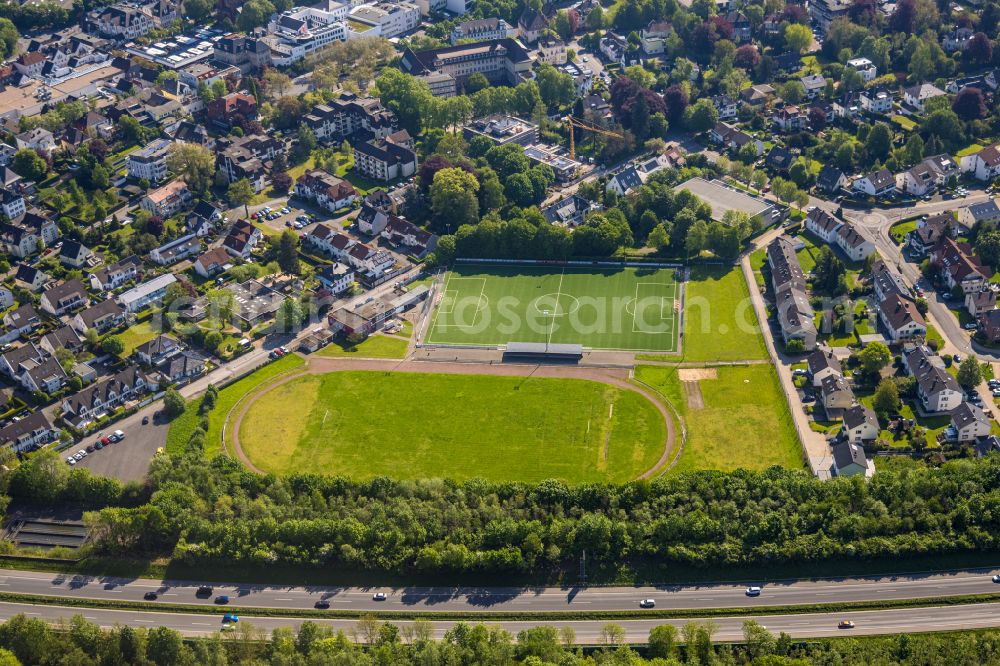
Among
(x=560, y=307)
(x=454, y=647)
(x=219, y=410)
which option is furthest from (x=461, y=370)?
(x=454, y=647)

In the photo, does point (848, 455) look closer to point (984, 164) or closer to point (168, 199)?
point (984, 164)

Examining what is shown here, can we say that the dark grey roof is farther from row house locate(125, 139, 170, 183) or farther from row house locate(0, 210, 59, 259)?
row house locate(125, 139, 170, 183)

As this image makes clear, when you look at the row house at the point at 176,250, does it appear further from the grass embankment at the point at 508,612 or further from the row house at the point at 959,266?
the row house at the point at 959,266

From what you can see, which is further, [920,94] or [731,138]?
[920,94]

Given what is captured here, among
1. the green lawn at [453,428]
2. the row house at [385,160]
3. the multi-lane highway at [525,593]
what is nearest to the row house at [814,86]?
the row house at [385,160]

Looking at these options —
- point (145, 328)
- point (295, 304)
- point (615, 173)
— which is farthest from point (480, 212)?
point (145, 328)

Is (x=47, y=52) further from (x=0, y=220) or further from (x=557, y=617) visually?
(x=557, y=617)
